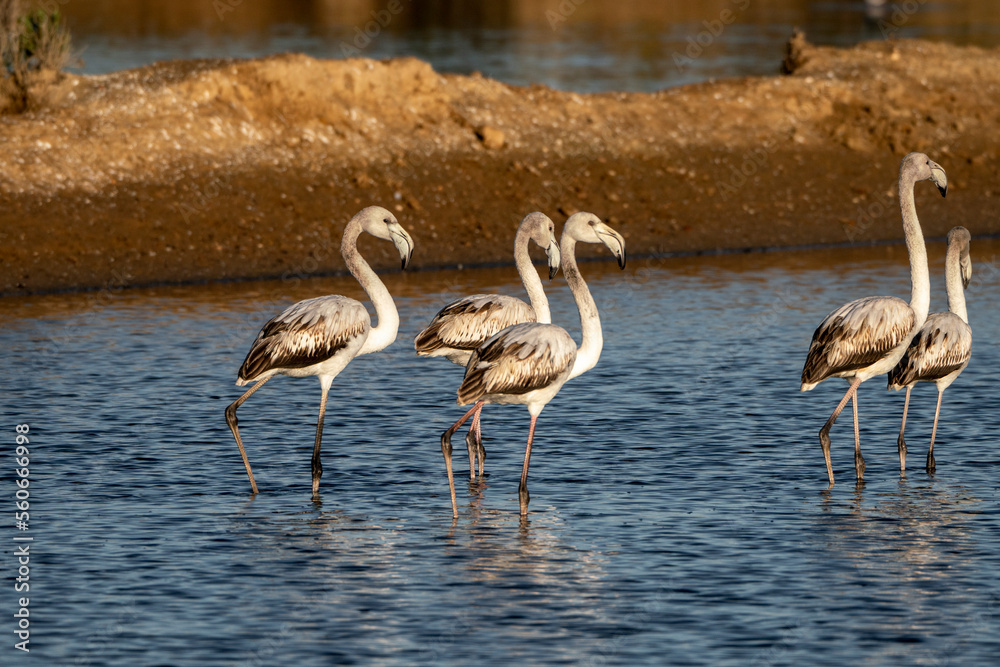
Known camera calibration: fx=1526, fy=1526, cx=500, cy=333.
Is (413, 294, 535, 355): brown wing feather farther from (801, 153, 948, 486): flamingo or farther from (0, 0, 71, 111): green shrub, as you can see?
(0, 0, 71, 111): green shrub

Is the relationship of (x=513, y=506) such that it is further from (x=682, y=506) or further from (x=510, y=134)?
(x=510, y=134)

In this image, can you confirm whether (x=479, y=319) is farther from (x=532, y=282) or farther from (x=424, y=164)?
(x=424, y=164)

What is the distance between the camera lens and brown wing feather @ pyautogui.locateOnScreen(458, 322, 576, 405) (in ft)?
33.3

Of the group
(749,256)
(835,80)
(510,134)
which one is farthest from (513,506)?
(835,80)

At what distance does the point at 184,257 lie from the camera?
21.0 m

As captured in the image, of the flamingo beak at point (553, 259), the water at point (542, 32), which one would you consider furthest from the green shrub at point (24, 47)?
the flamingo beak at point (553, 259)

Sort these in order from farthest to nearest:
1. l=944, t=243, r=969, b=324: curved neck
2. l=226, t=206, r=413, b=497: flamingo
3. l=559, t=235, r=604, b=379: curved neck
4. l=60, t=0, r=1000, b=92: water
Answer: l=60, t=0, r=1000, b=92: water
l=944, t=243, r=969, b=324: curved neck
l=226, t=206, r=413, b=497: flamingo
l=559, t=235, r=604, b=379: curved neck

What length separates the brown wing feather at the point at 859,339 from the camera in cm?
1091

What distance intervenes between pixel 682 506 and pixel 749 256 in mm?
13303

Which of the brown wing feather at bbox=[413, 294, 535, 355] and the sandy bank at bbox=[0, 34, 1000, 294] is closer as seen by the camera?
the brown wing feather at bbox=[413, 294, 535, 355]

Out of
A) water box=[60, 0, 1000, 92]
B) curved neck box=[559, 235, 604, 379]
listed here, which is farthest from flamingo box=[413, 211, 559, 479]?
water box=[60, 0, 1000, 92]

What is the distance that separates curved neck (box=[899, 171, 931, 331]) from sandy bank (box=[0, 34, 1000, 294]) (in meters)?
10.5

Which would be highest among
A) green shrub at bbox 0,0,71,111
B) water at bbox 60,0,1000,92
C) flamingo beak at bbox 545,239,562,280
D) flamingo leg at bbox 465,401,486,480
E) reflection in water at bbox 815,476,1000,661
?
water at bbox 60,0,1000,92

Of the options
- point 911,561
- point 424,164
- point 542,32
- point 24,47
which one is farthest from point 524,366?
point 542,32
